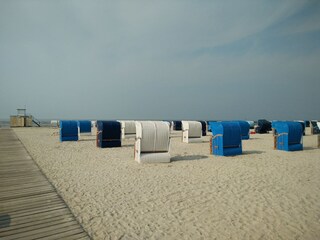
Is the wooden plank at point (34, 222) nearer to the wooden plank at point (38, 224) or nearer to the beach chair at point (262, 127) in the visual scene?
the wooden plank at point (38, 224)

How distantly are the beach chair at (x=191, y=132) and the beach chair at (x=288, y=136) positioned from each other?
7.46m

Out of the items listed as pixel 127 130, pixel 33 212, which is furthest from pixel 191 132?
pixel 33 212

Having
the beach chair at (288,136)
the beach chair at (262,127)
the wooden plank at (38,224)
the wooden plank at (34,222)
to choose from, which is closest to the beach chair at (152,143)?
the wooden plank at (34,222)

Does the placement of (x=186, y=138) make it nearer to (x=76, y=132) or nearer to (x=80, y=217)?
(x=76, y=132)

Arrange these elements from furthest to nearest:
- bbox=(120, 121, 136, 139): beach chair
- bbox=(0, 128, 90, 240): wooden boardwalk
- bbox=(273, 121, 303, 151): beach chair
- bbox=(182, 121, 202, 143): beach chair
Result: bbox=(120, 121, 136, 139): beach chair → bbox=(182, 121, 202, 143): beach chair → bbox=(273, 121, 303, 151): beach chair → bbox=(0, 128, 90, 240): wooden boardwalk

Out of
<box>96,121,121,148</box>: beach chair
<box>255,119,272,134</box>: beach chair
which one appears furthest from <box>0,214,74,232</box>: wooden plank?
<box>255,119,272,134</box>: beach chair

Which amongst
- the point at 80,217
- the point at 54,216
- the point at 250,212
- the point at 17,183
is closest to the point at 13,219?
the point at 54,216

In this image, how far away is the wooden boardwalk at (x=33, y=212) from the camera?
15.8 ft

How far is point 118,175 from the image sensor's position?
33.5ft

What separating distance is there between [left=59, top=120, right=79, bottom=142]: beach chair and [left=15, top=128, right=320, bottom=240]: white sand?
1064 cm

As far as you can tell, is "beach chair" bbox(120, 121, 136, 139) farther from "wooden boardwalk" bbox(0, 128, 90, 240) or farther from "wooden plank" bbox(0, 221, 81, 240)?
"wooden plank" bbox(0, 221, 81, 240)

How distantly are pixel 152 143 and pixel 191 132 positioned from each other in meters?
11.1

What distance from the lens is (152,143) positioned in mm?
12930

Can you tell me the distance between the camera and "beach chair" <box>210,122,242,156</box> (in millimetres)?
15312
